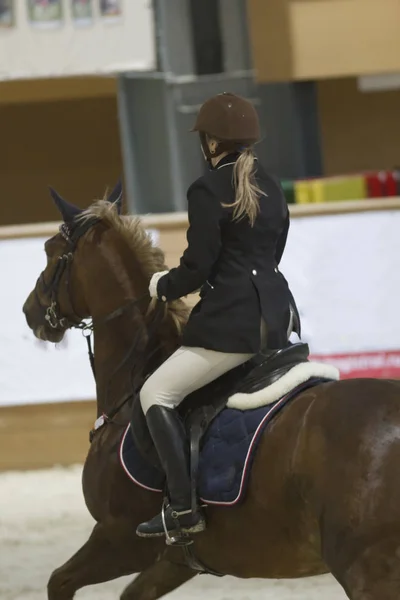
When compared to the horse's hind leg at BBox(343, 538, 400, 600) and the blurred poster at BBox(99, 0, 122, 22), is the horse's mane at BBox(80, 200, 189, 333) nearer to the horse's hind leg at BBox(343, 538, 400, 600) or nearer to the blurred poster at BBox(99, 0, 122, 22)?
the horse's hind leg at BBox(343, 538, 400, 600)

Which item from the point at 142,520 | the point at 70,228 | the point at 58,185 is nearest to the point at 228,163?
the point at 70,228

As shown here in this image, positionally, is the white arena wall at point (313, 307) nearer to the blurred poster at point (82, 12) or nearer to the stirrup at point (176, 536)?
the blurred poster at point (82, 12)

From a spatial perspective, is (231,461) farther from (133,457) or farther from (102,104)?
(102,104)

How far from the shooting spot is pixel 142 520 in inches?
139

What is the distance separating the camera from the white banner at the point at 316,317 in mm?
6906

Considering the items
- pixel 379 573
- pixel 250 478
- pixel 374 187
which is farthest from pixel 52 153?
pixel 379 573

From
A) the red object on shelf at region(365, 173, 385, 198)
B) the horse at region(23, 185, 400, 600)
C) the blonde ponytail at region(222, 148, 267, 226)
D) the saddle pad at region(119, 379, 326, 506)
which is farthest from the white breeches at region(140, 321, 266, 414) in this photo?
the red object on shelf at region(365, 173, 385, 198)

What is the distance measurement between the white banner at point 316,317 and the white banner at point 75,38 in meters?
2.09

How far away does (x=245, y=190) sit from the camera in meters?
3.23

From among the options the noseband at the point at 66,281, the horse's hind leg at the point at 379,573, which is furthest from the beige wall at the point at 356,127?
the horse's hind leg at the point at 379,573

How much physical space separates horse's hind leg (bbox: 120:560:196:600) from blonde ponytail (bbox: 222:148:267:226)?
54.9 inches

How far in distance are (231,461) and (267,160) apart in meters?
7.28

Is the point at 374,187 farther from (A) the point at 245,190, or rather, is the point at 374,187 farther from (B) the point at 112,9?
(A) the point at 245,190

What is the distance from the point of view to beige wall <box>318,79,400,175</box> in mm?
10617
